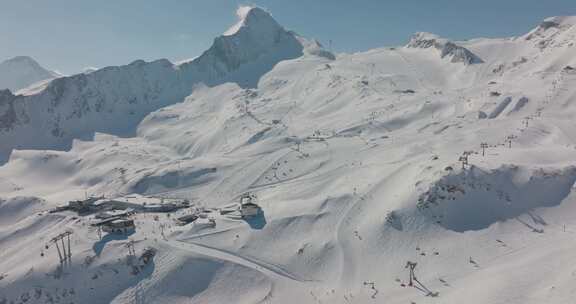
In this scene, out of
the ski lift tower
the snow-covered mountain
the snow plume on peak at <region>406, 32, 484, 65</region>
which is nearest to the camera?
the snow-covered mountain

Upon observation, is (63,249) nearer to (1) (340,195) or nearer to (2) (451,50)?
(1) (340,195)

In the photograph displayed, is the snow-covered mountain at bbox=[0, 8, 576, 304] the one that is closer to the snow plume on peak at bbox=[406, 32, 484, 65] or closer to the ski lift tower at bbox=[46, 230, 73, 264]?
the ski lift tower at bbox=[46, 230, 73, 264]

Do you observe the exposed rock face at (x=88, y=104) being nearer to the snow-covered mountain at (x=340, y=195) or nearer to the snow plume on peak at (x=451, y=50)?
the snow-covered mountain at (x=340, y=195)

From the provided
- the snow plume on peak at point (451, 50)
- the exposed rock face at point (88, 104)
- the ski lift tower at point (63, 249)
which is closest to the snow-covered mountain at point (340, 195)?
the ski lift tower at point (63, 249)

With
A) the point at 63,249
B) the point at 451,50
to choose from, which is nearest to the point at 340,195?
the point at 63,249

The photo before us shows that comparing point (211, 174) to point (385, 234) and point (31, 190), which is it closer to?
point (385, 234)

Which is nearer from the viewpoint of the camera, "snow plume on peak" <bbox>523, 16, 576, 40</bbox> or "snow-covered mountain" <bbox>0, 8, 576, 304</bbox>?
"snow-covered mountain" <bbox>0, 8, 576, 304</bbox>

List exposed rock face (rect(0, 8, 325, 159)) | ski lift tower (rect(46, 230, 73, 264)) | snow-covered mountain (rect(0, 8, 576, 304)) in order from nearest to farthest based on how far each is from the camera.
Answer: snow-covered mountain (rect(0, 8, 576, 304)), ski lift tower (rect(46, 230, 73, 264)), exposed rock face (rect(0, 8, 325, 159))

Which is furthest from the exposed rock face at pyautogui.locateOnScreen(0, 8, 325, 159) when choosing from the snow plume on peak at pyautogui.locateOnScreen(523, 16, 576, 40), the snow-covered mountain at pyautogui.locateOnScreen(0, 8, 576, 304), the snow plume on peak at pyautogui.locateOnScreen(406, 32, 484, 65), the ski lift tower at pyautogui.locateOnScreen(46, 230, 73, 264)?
the snow plume on peak at pyautogui.locateOnScreen(523, 16, 576, 40)
